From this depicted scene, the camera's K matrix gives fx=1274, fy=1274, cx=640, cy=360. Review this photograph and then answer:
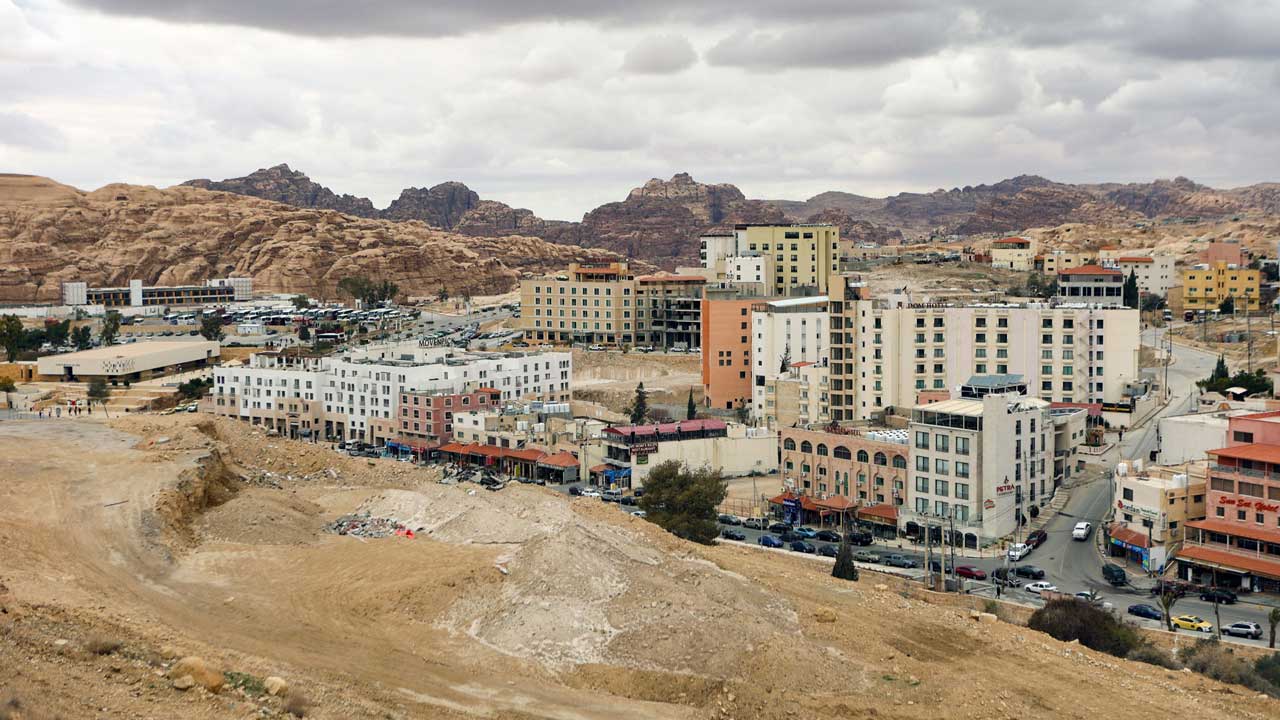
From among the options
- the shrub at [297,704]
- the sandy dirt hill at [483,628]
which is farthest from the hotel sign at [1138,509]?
the shrub at [297,704]

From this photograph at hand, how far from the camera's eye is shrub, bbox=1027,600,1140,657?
32969 millimetres

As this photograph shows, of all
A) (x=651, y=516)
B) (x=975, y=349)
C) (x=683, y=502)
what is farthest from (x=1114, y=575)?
(x=975, y=349)

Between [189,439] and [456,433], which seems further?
[456,433]

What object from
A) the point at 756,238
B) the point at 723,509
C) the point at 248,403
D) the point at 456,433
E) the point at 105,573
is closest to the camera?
the point at 105,573

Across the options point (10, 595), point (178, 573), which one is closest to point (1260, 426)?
point (178, 573)

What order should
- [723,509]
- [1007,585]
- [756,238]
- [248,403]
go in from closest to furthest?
[1007,585] < [723,509] < [248,403] < [756,238]

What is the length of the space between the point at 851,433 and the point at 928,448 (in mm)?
5658

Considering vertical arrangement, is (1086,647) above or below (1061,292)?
below

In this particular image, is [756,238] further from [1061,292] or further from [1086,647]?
[1086,647]

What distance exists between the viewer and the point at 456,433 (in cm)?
6675

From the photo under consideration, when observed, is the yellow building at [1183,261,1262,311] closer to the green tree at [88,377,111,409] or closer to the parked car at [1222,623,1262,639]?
the parked car at [1222,623,1262,639]

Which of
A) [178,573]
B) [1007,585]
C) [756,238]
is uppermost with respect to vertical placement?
[756,238]

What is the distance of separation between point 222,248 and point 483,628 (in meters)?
148

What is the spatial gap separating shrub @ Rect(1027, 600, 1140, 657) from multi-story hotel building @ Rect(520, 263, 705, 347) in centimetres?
6919
